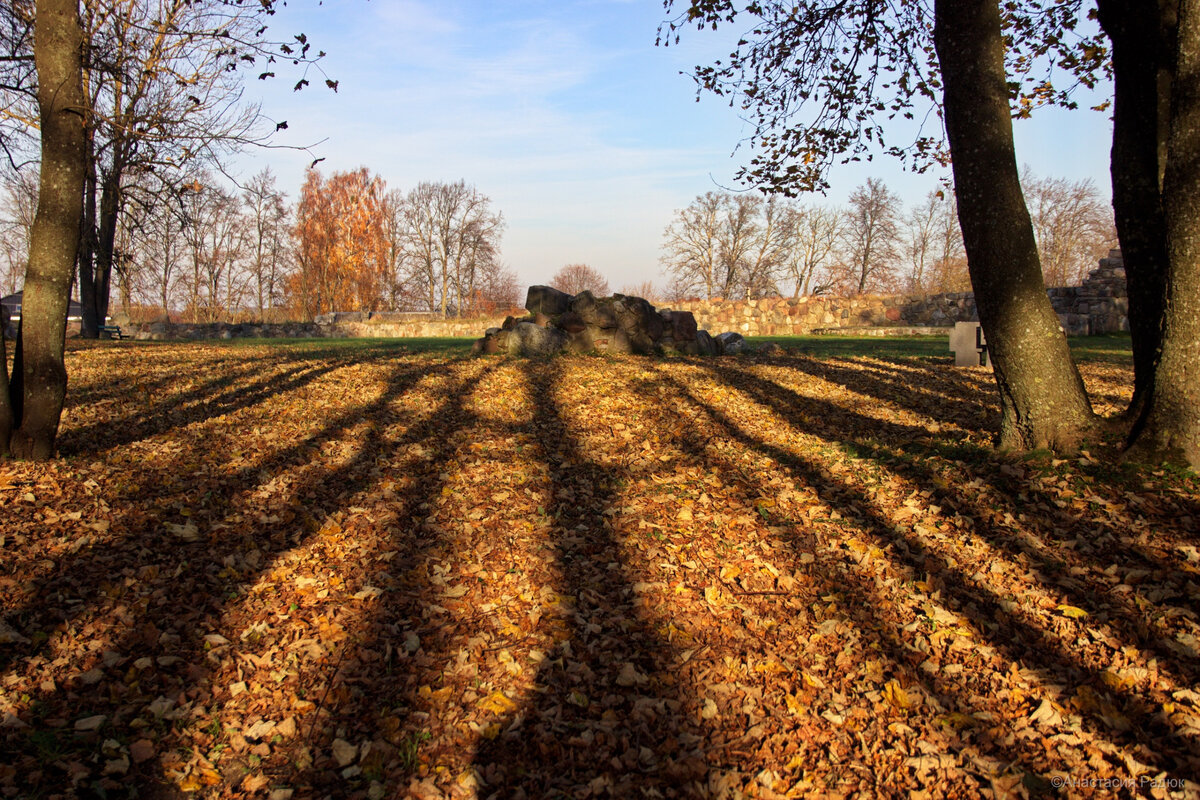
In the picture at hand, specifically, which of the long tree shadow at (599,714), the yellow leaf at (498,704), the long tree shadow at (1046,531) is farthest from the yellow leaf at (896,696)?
the yellow leaf at (498,704)

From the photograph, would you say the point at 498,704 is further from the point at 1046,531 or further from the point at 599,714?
the point at 1046,531

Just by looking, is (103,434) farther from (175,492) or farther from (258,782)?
(258,782)

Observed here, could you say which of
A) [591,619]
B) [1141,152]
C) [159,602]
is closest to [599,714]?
[591,619]

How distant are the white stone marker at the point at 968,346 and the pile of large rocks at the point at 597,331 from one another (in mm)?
4496

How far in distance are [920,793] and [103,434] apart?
693 cm

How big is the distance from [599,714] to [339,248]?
5172 centimetres

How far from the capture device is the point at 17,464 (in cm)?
533

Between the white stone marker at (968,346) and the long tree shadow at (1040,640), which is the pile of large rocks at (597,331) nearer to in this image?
the white stone marker at (968,346)

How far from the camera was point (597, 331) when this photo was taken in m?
14.5

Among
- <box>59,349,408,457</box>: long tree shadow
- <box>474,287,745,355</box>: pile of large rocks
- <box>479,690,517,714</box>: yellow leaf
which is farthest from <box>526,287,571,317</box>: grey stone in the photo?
<box>479,690,517,714</box>: yellow leaf

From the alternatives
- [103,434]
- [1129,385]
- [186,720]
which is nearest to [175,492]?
[103,434]

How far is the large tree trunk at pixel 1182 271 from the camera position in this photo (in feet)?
15.1

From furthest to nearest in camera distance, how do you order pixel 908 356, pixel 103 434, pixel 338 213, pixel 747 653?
pixel 338 213 < pixel 908 356 < pixel 103 434 < pixel 747 653

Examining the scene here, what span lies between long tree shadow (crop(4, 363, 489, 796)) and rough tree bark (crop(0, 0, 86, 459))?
1053mm
